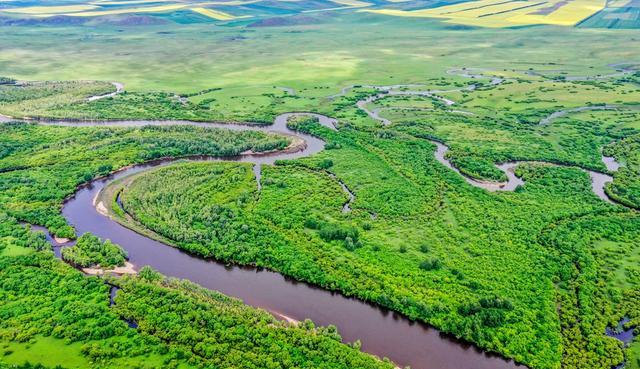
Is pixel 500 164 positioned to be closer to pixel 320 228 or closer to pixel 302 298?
pixel 320 228

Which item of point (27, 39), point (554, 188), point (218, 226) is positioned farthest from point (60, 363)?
point (27, 39)

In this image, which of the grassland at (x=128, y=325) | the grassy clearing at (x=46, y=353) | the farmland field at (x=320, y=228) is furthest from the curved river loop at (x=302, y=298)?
the grassy clearing at (x=46, y=353)

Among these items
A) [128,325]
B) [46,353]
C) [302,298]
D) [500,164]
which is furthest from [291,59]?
[46,353]

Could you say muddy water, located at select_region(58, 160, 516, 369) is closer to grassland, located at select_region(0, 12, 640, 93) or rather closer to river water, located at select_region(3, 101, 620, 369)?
river water, located at select_region(3, 101, 620, 369)

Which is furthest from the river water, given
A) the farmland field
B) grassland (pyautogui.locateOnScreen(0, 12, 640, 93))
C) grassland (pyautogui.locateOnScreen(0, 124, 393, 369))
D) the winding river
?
grassland (pyautogui.locateOnScreen(0, 12, 640, 93))

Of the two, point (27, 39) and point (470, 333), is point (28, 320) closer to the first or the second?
point (470, 333)

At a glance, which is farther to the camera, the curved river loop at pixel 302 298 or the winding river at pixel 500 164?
the winding river at pixel 500 164

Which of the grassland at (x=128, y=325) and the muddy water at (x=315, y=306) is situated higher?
the grassland at (x=128, y=325)

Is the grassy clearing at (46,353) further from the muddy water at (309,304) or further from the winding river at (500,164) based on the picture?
the winding river at (500,164)
